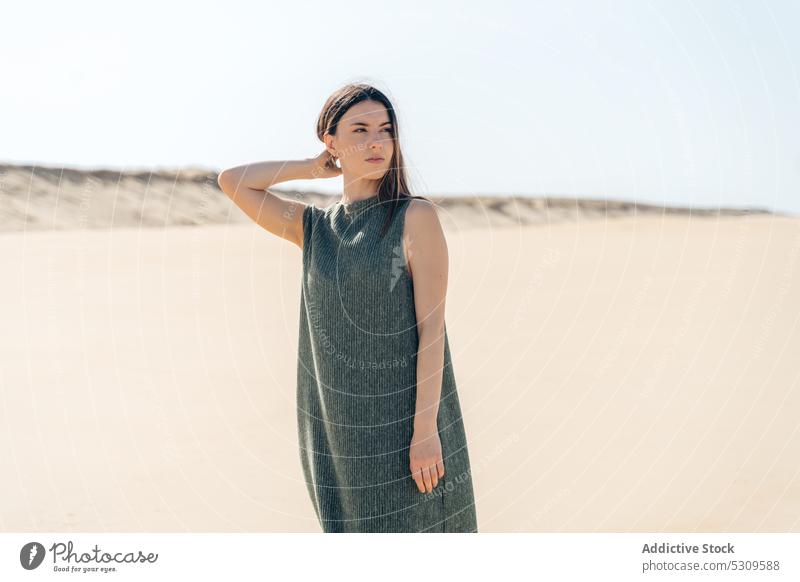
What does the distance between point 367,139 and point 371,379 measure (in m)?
0.70

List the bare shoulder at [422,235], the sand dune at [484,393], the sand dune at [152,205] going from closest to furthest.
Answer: the bare shoulder at [422,235] < the sand dune at [484,393] < the sand dune at [152,205]

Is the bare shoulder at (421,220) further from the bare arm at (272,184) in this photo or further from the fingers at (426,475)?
Answer: the fingers at (426,475)

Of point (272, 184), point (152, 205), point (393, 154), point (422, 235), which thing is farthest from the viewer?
point (152, 205)

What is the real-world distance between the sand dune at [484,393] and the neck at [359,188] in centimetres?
273

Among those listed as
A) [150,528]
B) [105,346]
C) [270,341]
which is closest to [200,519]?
[150,528]

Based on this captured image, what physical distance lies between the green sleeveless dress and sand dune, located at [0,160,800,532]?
2369mm

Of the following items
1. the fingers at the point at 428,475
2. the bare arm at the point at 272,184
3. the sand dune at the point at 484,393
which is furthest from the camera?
the sand dune at the point at 484,393

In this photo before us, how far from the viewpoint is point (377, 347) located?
2.72 metres

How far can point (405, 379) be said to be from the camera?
9.02 feet

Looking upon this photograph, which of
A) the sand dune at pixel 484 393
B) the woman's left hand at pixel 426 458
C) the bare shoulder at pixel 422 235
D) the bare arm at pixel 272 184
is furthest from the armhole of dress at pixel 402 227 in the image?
the sand dune at pixel 484 393

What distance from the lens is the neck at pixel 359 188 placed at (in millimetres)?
2801

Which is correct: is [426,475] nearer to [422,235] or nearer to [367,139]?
[422,235]

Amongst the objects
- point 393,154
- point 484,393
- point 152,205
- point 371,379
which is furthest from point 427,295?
point 152,205

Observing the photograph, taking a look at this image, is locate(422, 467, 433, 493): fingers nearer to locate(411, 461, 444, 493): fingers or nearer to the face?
locate(411, 461, 444, 493): fingers
